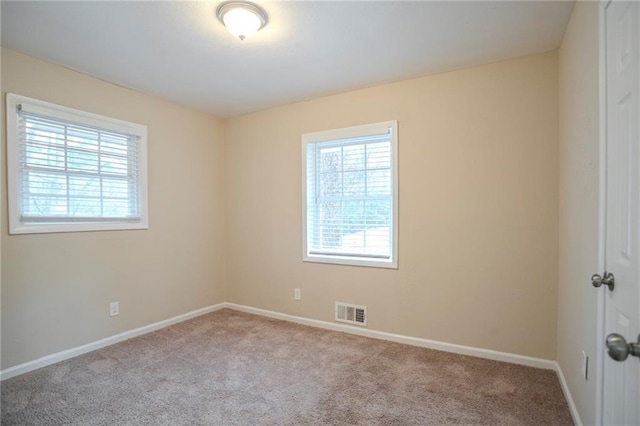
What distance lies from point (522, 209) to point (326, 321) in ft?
7.04

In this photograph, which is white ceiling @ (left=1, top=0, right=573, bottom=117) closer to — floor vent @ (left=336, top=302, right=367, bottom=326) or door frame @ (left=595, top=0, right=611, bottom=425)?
door frame @ (left=595, top=0, right=611, bottom=425)

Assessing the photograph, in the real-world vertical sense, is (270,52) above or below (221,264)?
above

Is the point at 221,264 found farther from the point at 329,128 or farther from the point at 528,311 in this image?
the point at 528,311

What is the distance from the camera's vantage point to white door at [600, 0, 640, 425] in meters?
1.04

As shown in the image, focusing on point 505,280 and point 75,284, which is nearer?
point 505,280

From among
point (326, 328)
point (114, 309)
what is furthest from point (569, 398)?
point (114, 309)

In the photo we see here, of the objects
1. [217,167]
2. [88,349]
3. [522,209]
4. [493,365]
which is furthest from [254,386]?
[217,167]

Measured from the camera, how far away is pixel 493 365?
2.46 m

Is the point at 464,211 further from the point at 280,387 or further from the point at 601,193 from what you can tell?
the point at 280,387

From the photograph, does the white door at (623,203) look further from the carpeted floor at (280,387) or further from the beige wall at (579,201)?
the carpeted floor at (280,387)

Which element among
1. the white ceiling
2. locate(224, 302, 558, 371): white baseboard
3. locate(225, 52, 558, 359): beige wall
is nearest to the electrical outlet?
locate(224, 302, 558, 371): white baseboard

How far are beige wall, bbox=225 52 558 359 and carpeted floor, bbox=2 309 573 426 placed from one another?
0.39 meters

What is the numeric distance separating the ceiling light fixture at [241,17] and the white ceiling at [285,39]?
0.05 m

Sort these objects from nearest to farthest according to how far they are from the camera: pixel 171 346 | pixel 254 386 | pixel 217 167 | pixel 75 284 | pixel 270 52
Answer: pixel 254 386 → pixel 270 52 → pixel 75 284 → pixel 171 346 → pixel 217 167
